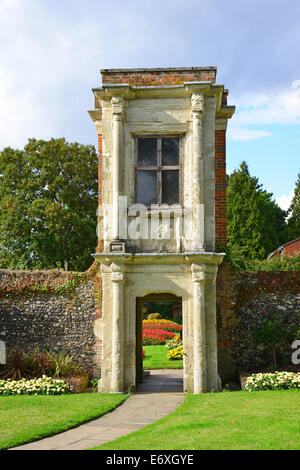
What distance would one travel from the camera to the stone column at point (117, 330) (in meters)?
10.6

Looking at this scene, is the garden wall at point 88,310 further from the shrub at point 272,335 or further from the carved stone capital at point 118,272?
the carved stone capital at point 118,272

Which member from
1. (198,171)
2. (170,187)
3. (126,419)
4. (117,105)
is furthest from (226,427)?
(117,105)

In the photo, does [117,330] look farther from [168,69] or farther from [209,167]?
[168,69]

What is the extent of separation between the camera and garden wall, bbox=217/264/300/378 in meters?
12.1

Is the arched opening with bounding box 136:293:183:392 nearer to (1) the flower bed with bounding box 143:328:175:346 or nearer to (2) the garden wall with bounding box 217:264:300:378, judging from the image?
(2) the garden wall with bounding box 217:264:300:378

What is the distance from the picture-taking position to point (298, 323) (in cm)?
1248

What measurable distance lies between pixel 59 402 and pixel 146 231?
13.8ft

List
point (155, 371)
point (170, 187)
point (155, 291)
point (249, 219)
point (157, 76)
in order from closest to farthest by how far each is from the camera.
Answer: point (155, 291)
point (170, 187)
point (157, 76)
point (155, 371)
point (249, 219)

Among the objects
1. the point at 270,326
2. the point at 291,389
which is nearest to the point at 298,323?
the point at 270,326

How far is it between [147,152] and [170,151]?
0.56 m

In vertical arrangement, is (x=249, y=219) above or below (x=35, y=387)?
above

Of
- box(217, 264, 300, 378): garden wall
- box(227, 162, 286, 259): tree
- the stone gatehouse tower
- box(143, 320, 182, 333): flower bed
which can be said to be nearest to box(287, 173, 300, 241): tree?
box(227, 162, 286, 259): tree

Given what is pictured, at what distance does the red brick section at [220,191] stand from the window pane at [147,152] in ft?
6.26

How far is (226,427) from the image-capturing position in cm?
665
